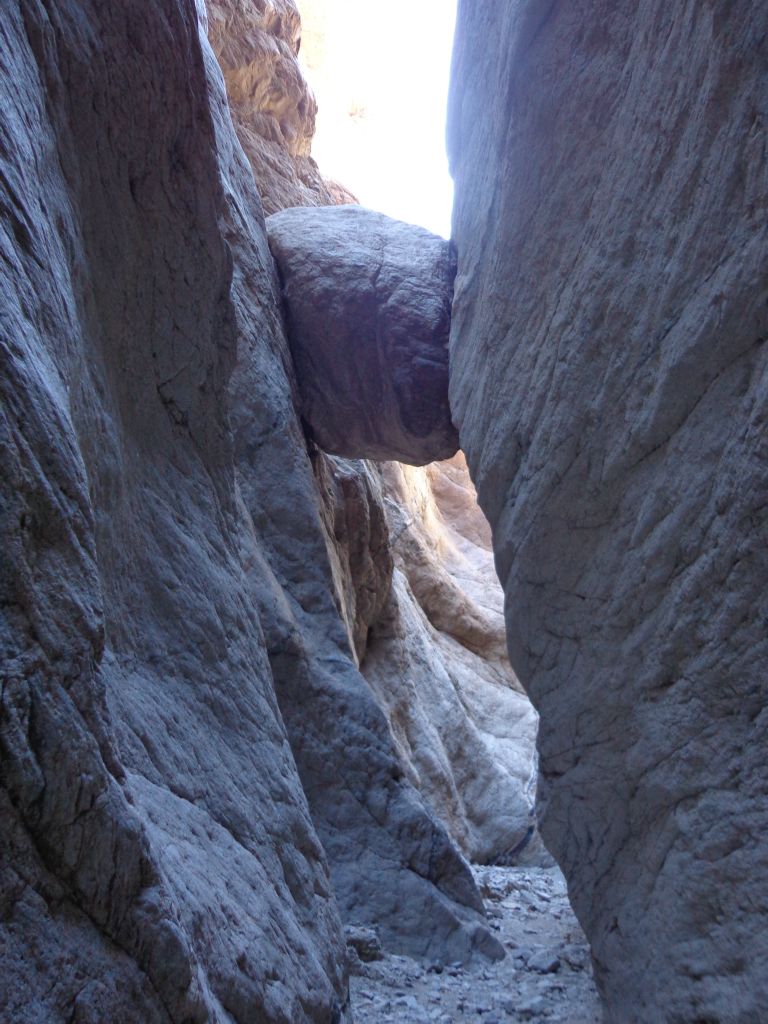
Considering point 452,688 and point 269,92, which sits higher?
point 269,92

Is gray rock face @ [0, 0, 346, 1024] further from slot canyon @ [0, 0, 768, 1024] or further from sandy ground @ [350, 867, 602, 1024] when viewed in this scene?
sandy ground @ [350, 867, 602, 1024]

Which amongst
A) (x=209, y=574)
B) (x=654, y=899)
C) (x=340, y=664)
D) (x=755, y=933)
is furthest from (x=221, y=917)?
(x=340, y=664)

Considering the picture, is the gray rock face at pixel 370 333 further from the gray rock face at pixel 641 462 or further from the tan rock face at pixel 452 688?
the tan rock face at pixel 452 688

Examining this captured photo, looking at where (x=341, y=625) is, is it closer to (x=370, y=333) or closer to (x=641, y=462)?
(x=370, y=333)

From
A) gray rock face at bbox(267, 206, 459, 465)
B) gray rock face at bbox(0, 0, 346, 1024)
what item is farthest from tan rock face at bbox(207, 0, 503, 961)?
gray rock face at bbox(0, 0, 346, 1024)

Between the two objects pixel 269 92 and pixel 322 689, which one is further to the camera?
pixel 269 92

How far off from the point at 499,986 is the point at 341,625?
2.93 metres

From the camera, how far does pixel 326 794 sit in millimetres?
6480

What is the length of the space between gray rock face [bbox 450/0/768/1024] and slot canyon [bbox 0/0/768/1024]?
0.06 feet

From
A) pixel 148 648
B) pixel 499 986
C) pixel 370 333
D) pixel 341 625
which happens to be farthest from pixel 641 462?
pixel 370 333

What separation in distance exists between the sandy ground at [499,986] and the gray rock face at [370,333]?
429cm

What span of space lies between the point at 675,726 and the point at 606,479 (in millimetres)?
1220

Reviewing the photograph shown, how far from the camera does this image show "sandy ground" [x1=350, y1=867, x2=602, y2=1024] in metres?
4.72

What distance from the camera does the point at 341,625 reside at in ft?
23.8
